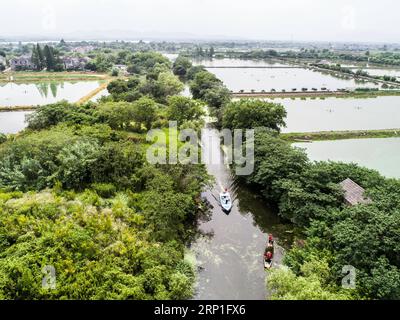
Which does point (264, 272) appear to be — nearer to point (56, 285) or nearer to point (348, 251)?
point (348, 251)

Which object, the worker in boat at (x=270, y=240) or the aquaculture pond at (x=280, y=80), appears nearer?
the worker in boat at (x=270, y=240)

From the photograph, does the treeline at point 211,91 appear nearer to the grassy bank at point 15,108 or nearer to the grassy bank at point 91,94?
the grassy bank at point 91,94

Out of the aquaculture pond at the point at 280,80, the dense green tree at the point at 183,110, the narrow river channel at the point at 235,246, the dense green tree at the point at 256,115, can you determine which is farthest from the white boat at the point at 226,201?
the aquaculture pond at the point at 280,80

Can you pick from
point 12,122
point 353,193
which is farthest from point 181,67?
point 353,193

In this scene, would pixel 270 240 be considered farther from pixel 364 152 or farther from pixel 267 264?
pixel 364 152

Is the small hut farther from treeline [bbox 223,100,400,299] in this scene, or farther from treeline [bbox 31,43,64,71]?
treeline [bbox 31,43,64,71]
